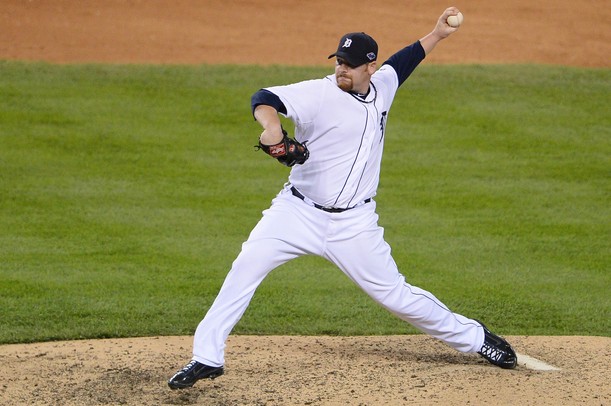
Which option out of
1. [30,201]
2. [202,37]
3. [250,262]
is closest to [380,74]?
[250,262]

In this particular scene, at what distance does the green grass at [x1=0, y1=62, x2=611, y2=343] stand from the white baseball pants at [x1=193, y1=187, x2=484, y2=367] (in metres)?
1.19

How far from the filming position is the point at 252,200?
9.77m

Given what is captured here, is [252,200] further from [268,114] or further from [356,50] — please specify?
[268,114]

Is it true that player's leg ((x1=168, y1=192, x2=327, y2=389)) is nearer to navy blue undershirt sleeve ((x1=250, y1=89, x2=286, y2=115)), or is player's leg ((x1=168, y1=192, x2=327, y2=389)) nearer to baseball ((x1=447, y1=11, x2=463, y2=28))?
navy blue undershirt sleeve ((x1=250, y1=89, x2=286, y2=115))

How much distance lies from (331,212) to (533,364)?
1.49 m

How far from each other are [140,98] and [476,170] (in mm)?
4107

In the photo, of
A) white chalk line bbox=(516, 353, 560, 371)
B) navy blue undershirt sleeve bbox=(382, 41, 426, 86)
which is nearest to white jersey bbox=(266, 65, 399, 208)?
navy blue undershirt sleeve bbox=(382, 41, 426, 86)

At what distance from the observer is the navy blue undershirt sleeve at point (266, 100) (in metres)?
A: 5.20

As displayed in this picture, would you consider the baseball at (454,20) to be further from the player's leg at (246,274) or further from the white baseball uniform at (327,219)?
the player's leg at (246,274)

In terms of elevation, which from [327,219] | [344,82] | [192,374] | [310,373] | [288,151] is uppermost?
[344,82]

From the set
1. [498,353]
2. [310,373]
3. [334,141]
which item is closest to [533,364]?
[498,353]

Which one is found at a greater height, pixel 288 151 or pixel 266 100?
pixel 266 100

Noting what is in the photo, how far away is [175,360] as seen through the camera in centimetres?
610

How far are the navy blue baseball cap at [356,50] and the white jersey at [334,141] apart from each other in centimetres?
16
